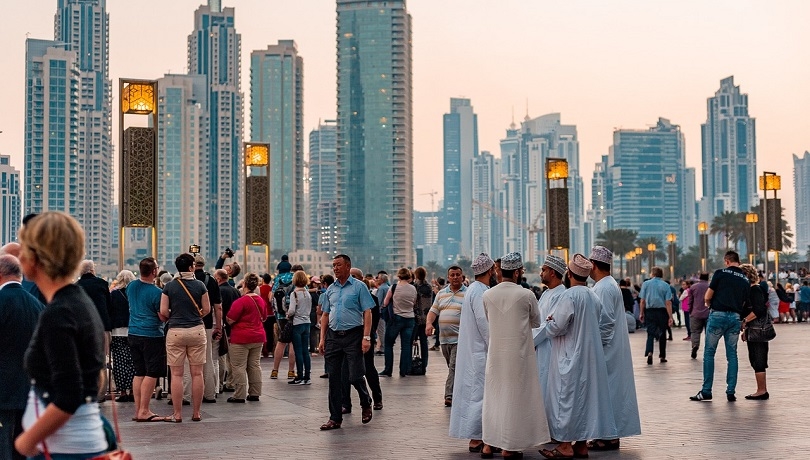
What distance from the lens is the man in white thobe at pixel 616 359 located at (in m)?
10.5

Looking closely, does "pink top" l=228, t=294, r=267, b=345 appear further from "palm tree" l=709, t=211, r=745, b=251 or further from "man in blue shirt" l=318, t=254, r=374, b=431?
"palm tree" l=709, t=211, r=745, b=251

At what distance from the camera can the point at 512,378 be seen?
9602 millimetres

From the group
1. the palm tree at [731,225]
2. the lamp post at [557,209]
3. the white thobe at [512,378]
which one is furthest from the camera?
the palm tree at [731,225]

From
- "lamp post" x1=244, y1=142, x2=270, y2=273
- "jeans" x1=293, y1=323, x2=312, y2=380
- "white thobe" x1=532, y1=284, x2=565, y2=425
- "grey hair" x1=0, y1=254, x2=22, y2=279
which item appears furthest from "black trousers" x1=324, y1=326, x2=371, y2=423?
"lamp post" x1=244, y1=142, x2=270, y2=273

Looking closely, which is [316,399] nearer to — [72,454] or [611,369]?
[611,369]

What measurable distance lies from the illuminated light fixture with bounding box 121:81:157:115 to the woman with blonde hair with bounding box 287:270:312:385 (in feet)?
16.3

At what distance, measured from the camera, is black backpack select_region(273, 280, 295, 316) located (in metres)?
19.6

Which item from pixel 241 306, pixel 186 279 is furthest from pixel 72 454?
pixel 241 306

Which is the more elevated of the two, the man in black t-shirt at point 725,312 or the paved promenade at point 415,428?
the man in black t-shirt at point 725,312

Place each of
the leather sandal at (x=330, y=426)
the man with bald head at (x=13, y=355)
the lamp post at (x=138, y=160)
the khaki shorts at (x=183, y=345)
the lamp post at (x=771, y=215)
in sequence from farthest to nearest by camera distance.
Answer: the lamp post at (x=771, y=215) < the lamp post at (x=138, y=160) < the khaki shorts at (x=183, y=345) < the leather sandal at (x=330, y=426) < the man with bald head at (x=13, y=355)

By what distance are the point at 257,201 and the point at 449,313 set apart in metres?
18.1

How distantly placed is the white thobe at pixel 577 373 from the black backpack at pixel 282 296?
32.8ft

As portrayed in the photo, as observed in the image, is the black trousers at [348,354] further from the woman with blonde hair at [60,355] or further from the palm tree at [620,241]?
the palm tree at [620,241]

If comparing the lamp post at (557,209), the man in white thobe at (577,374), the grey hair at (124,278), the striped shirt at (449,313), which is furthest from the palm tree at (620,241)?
the man in white thobe at (577,374)
